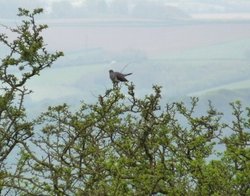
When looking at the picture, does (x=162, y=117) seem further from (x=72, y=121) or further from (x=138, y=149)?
(x=72, y=121)

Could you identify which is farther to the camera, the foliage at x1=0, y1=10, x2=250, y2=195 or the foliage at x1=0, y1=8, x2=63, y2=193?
the foliage at x1=0, y1=8, x2=63, y2=193

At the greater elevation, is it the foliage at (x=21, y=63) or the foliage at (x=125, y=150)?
the foliage at (x=21, y=63)

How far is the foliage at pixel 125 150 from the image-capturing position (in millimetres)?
15375

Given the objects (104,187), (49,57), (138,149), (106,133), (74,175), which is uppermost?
(49,57)

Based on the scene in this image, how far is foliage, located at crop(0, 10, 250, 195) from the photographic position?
15.4m

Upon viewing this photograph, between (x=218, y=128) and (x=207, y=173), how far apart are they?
8.82 m

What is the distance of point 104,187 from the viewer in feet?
47.7

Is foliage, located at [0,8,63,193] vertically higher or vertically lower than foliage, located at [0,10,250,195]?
higher

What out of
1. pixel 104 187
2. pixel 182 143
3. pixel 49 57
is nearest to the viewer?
pixel 104 187

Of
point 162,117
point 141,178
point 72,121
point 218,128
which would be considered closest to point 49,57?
point 72,121

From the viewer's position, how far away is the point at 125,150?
1905 centimetres

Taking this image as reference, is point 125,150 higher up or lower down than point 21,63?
lower down

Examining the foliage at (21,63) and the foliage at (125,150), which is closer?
the foliage at (125,150)

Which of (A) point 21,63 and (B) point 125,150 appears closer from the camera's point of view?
(B) point 125,150
